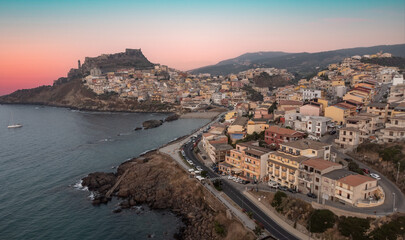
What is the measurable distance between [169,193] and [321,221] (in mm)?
15053

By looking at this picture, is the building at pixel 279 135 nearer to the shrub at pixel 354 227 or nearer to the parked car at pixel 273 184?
the parked car at pixel 273 184

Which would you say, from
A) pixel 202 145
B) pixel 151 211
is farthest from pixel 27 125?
pixel 151 211

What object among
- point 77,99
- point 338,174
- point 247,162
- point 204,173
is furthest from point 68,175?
point 77,99

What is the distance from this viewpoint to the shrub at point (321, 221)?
17625 mm

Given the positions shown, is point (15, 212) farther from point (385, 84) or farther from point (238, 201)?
point (385, 84)

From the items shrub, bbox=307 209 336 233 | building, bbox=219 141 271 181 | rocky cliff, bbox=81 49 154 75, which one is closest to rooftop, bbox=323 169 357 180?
shrub, bbox=307 209 336 233

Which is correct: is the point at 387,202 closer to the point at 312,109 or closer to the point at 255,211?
the point at 255,211

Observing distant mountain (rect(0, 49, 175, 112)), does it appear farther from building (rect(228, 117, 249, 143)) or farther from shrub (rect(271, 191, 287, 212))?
shrub (rect(271, 191, 287, 212))

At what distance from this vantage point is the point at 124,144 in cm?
4794

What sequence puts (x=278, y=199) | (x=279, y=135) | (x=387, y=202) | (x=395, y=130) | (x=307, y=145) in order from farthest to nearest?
(x=279, y=135) < (x=395, y=130) < (x=307, y=145) < (x=278, y=199) < (x=387, y=202)

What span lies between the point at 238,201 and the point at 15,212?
71.8 feet

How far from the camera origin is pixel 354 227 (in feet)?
54.7

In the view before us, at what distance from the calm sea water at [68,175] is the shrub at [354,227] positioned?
12819 millimetres

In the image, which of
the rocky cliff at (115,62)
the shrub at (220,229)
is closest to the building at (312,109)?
the shrub at (220,229)
